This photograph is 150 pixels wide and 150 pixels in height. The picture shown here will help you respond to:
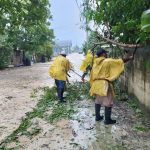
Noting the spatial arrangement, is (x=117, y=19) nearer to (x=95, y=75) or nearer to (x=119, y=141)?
(x=95, y=75)

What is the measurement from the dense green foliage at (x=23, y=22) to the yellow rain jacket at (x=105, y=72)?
1335 cm

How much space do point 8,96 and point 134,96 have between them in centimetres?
569

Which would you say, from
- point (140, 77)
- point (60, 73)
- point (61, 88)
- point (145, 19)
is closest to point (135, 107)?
point (140, 77)

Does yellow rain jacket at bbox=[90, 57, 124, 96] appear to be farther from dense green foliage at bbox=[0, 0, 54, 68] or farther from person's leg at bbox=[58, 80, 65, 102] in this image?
dense green foliage at bbox=[0, 0, 54, 68]

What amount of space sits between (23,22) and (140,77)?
963 inches

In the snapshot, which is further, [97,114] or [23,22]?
[23,22]

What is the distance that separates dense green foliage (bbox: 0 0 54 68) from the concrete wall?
11.1 metres

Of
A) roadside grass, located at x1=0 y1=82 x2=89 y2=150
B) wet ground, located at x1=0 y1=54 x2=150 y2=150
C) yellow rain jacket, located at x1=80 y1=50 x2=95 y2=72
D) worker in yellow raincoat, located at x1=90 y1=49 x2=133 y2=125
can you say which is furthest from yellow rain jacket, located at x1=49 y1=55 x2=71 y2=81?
worker in yellow raincoat, located at x1=90 y1=49 x2=133 y2=125

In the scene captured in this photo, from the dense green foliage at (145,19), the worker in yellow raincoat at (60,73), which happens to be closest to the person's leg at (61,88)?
the worker in yellow raincoat at (60,73)

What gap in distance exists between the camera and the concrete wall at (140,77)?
7953mm

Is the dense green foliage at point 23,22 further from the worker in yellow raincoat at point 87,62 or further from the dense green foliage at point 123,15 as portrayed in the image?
the dense green foliage at point 123,15

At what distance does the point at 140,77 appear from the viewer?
8.87m

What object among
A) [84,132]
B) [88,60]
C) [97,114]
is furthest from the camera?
[88,60]

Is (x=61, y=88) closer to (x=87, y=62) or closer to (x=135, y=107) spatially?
(x=135, y=107)
